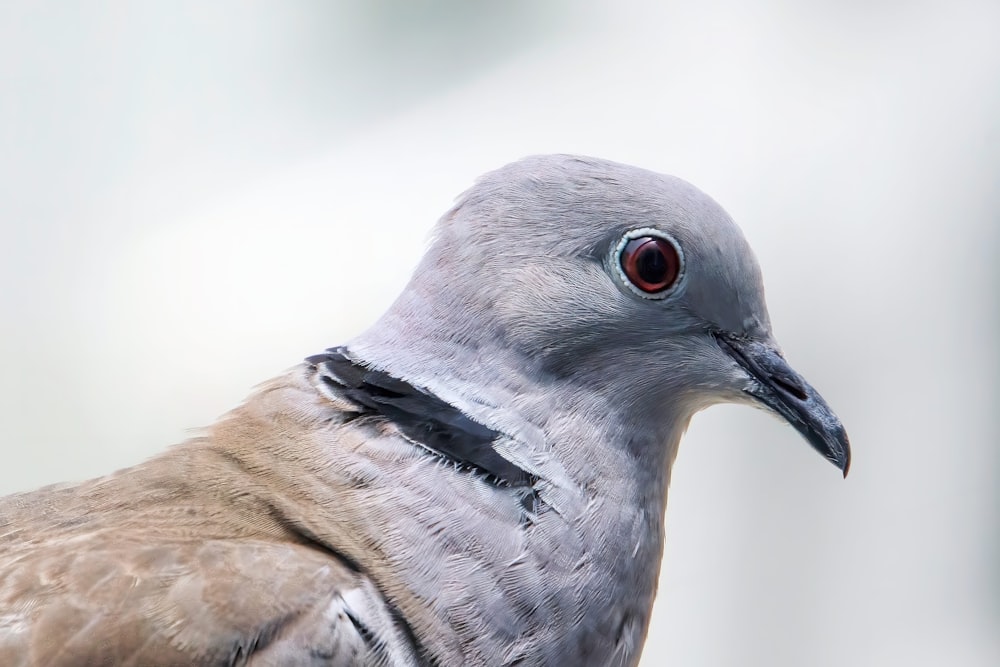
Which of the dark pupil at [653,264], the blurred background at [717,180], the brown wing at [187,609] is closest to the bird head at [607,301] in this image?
the dark pupil at [653,264]

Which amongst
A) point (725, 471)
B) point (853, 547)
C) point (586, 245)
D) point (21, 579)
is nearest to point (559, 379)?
point (586, 245)

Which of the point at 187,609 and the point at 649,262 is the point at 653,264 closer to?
the point at 649,262

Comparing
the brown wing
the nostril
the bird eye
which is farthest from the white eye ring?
the brown wing

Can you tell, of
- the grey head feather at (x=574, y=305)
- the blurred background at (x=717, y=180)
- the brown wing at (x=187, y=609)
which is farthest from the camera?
the blurred background at (x=717, y=180)

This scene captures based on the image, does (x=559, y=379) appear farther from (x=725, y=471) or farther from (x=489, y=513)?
(x=725, y=471)

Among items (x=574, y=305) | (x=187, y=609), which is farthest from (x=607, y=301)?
(x=187, y=609)

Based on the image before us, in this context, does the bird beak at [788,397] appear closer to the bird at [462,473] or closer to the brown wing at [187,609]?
the bird at [462,473]

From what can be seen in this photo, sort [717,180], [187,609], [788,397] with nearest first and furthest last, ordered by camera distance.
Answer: [187,609] < [788,397] < [717,180]
